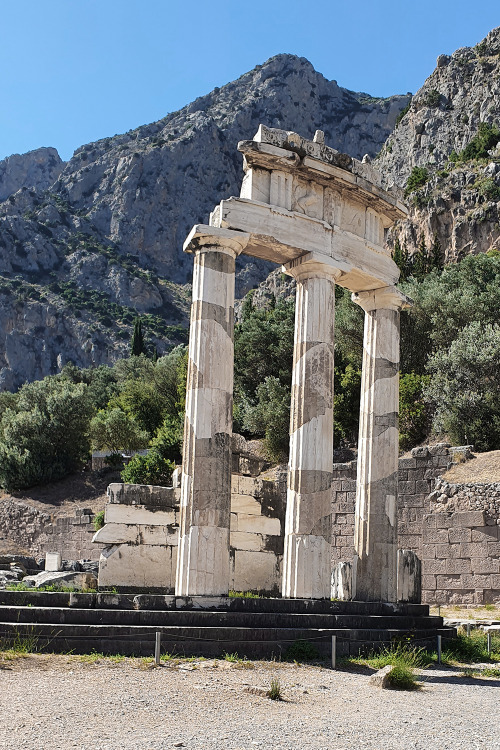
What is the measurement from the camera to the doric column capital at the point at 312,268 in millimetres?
15400

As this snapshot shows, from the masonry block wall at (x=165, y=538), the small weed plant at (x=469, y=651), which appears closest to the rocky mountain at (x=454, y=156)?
the masonry block wall at (x=165, y=538)

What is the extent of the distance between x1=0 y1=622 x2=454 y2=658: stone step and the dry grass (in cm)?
1071

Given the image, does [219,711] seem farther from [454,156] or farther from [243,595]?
[454,156]

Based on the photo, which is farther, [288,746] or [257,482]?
[257,482]

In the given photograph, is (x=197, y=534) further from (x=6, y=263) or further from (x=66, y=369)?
(x=6, y=263)

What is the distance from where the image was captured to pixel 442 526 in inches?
876

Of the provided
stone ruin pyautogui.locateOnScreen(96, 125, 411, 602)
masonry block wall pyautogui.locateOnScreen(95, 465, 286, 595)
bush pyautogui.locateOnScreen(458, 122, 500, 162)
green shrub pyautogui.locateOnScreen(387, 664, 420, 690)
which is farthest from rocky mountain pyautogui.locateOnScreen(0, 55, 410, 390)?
green shrub pyautogui.locateOnScreen(387, 664, 420, 690)

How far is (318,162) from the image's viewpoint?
15547 mm

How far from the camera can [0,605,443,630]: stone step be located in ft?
36.7

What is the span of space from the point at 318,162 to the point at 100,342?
297ft

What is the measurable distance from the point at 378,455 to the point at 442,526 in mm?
6945

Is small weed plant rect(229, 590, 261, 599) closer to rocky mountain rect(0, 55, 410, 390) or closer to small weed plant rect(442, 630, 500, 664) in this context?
small weed plant rect(442, 630, 500, 664)

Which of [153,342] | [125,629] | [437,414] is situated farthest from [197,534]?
[153,342]

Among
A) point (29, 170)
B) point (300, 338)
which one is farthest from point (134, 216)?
point (300, 338)
